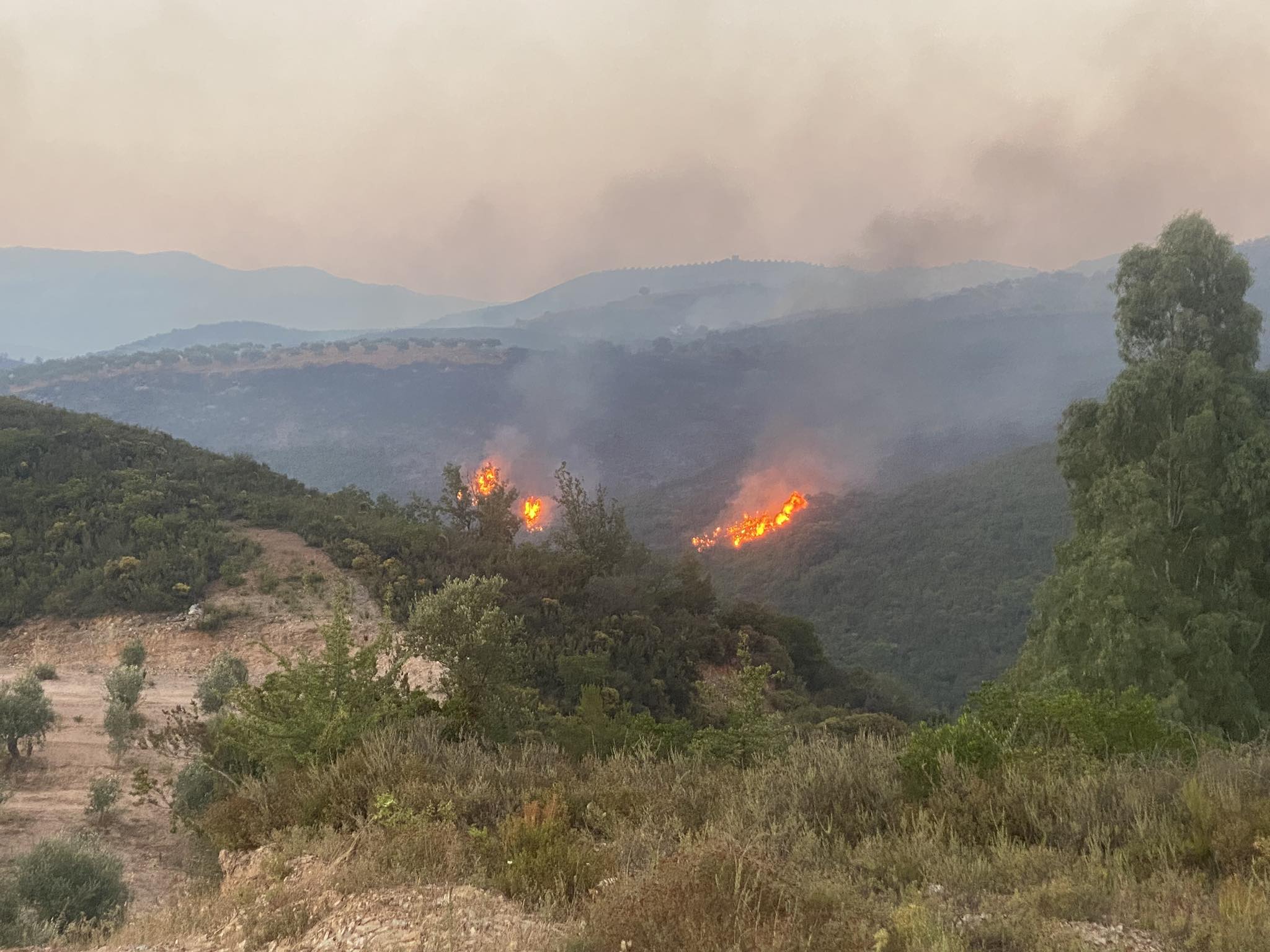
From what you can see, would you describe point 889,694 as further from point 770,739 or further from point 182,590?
point 182,590

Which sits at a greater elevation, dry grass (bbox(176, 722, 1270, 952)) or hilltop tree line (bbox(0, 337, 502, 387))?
hilltop tree line (bbox(0, 337, 502, 387))

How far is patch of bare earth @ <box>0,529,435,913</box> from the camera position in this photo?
10.8m

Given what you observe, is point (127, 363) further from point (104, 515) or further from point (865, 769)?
point (865, 769)

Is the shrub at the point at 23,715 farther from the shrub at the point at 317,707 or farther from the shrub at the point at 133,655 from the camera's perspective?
the shrub at the point at 317,707

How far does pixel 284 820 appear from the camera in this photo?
268 inches

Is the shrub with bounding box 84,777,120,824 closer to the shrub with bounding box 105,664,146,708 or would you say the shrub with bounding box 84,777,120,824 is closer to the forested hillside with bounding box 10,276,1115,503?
the shrub with bounding box 105,664,146,708

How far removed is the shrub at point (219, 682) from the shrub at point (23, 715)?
283cm

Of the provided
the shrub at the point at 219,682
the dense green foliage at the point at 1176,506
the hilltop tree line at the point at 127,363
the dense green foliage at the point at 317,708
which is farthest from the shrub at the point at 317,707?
the hilltop tree line at the point at 127,363

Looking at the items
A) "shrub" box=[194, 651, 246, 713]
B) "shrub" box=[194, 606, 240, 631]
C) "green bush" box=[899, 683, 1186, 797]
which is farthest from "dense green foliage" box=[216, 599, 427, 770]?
"shrub" box=[194, 606, 240, 631]

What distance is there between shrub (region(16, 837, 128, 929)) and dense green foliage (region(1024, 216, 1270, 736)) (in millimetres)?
15032

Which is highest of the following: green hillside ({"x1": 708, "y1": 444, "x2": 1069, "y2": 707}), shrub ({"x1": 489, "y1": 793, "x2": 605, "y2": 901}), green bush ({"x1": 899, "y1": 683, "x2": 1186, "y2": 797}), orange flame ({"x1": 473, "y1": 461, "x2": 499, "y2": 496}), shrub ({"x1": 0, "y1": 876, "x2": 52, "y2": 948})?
orange flame ({"x1": 473, "y1": 461, "x2": 499, "y2": 496})

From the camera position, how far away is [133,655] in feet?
66.3

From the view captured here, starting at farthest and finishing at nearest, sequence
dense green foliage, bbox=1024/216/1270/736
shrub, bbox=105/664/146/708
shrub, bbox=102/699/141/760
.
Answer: shrub, bbox=105/664/146/708 → shrub, bbox=102/699/141/760 → dense green foliage, bbox=1024/216/1270/736

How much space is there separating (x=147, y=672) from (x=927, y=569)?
62.3 m
